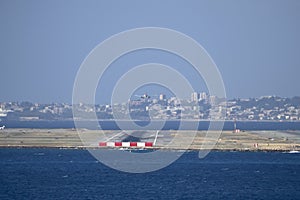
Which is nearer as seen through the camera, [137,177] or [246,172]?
[137,177]

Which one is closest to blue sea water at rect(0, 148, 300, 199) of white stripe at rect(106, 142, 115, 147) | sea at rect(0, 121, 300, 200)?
sea at rect(0, 121, 300, 200)

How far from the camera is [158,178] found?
196ft

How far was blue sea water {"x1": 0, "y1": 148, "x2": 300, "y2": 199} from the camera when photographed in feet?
167

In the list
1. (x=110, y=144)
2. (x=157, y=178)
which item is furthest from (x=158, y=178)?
(x=110, y=144)

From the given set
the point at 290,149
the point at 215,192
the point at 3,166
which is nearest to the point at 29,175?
the point at 3,166

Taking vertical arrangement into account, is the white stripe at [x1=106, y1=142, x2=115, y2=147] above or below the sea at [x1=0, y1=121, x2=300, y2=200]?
above

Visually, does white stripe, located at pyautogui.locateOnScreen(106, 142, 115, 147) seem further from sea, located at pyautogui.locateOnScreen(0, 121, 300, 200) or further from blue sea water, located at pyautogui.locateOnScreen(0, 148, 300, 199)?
blue sea water, located at pyautogui.locateOnScreen(0, 148, 300, 199)

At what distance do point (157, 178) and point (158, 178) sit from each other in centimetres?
8

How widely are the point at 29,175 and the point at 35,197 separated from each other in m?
13.4

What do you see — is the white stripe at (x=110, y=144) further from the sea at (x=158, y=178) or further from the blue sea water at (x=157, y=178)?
the blue sea water at (x=157, y=178)

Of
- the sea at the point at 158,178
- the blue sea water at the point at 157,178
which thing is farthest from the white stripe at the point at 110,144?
the blue sea water at the point at 157,178

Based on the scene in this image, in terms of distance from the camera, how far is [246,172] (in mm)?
65062

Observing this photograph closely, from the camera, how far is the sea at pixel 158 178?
50844mm

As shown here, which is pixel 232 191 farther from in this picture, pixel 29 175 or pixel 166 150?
pixel 166 150
